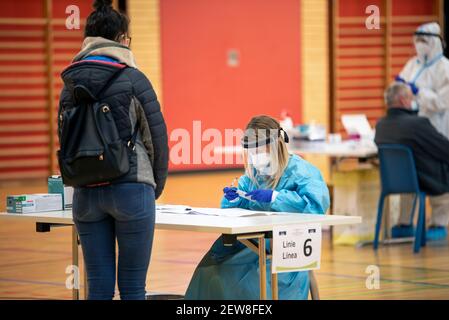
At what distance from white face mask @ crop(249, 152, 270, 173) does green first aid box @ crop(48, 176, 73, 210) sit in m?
0.87

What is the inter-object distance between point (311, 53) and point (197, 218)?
1059 centimetres

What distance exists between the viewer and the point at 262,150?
439 centimetres

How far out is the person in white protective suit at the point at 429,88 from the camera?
7805 mm

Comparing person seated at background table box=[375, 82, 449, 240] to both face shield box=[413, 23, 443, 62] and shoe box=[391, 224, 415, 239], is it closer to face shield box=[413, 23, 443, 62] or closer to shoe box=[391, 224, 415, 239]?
shoe box=[391, 224, 415, 239]

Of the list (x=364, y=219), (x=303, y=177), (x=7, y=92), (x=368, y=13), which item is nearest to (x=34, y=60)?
(x=7, y=92)

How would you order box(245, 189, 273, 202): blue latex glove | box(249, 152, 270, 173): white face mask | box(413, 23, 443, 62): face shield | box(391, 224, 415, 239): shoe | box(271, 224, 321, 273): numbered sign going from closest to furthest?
box(271, 224, 321, 273): numbered sign → box(245, 189, 273, 202): blue latex glove → box(249, 152, 270, 173): white face mask → box(391, 224, 415, 239): shoe → box(413, 23, 443, 62): face shield

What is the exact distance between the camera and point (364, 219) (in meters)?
7.68

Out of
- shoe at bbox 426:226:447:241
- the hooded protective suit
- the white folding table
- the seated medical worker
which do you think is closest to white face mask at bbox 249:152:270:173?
the seated medical worker

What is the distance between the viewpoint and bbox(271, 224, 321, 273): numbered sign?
12.3 feet

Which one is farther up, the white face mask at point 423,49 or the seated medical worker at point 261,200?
the white face mask at point 423,49

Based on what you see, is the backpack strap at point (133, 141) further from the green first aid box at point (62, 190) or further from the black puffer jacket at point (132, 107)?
Answer: the green first aid box at point (62, 190)

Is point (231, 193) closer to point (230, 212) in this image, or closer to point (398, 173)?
point (230, 212)

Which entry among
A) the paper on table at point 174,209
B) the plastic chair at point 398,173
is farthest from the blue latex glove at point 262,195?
the plastic chair at point 398,173

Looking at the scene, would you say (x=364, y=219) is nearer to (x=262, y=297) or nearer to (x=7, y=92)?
(x=262, y=297)
